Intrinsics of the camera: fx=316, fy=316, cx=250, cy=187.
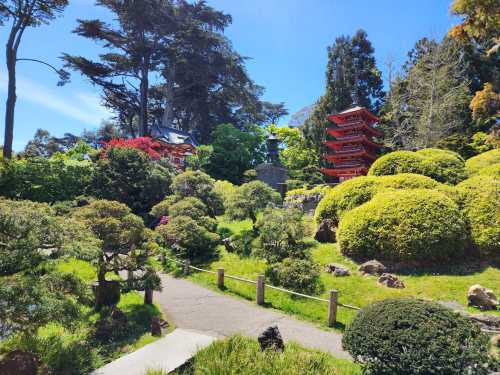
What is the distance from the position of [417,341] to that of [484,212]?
8.26m

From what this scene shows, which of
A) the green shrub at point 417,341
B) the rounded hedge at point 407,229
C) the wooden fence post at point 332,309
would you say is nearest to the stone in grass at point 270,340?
the green shrub at point 417,341

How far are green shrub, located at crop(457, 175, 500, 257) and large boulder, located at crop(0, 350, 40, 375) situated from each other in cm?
1209

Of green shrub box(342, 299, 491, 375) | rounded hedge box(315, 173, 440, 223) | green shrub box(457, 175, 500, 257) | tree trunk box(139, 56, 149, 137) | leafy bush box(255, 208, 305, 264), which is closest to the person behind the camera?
green shrub box(342, 299, 491, 375)

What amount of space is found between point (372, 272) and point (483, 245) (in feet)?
11.7

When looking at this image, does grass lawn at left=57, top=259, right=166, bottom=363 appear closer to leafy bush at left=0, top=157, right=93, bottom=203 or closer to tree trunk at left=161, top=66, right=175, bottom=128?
leafy bush at left=0, top=157, right=93, bottom=203

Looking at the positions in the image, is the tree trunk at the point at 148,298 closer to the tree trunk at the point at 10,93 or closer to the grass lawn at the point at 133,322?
the grass lawn at the point at 133,322

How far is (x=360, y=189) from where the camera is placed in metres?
13.4

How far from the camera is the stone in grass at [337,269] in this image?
34.7 ft

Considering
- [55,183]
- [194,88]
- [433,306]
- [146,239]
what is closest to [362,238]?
[433,306]

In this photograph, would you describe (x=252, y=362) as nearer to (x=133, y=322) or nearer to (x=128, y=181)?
(x=133, y=322)

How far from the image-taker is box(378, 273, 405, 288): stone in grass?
9.47 metres

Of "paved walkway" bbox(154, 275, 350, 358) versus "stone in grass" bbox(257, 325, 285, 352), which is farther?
"paved walkway" bbox(154, 275, 350, 358)

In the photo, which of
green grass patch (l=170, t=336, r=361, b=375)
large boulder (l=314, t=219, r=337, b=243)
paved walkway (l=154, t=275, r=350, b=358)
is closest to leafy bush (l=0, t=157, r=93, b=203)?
paved walkway (l=154, t=275, r=350, b=358)

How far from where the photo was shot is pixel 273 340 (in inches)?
241
